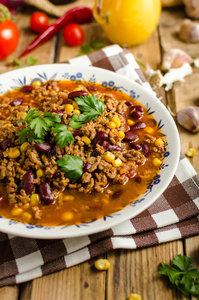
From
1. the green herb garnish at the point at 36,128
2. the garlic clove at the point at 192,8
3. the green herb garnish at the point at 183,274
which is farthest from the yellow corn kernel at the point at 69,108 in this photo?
the garlic clove at the point at 192,8

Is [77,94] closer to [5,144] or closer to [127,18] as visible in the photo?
[5,144]

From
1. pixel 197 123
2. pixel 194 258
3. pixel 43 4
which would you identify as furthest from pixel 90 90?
pixel 43 4

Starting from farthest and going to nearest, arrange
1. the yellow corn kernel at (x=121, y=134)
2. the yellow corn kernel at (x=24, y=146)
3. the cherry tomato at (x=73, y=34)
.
Result: the cherry tomato at (x=73, y=34) < the yellow corn kernel at (x=121, y=134) < the yellow corn kernel at (x=24, y=146)

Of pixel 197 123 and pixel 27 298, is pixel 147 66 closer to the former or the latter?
pixel 197 123

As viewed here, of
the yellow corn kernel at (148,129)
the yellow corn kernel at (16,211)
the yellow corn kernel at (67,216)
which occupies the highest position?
the yellow corn kernel at (16,211)

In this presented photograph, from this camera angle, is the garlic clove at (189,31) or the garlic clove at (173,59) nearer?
the garlic clove at (173,59)

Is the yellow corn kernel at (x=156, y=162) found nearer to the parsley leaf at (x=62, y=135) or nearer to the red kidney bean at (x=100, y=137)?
the red kidney bean at (x=100, y=137)

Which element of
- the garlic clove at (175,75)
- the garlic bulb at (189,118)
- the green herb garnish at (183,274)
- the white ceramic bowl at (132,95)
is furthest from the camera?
the garlic clove at (175,75)
